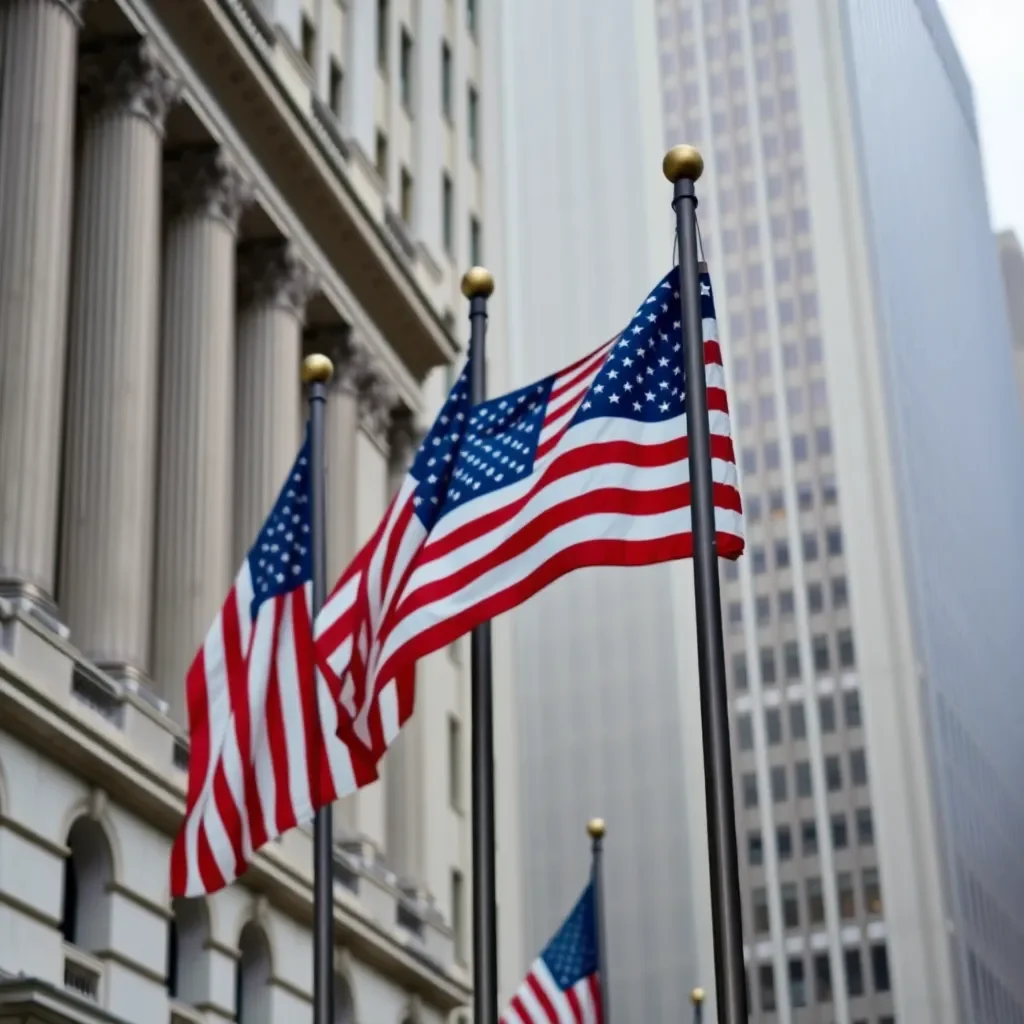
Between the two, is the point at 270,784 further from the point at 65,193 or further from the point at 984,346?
the point at 984,346

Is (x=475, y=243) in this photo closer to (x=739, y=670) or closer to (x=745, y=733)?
(x=745, y=733)

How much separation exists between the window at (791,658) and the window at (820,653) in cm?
102

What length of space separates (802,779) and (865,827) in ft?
15.2

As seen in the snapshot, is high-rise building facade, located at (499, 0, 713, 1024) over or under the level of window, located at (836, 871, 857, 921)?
over

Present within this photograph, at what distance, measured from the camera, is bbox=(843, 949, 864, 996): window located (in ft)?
398

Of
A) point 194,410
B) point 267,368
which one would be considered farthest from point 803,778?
point 194,410

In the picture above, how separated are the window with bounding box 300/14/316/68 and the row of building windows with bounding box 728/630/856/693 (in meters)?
84.7

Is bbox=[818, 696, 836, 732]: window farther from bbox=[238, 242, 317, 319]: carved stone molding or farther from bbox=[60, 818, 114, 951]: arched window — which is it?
bbox=[60, 818, 114, 951]: arched window

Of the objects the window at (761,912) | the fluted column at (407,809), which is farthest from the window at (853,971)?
the fluted column at (407,809)

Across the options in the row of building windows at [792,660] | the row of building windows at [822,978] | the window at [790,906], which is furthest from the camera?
the row of building windows at [792,660]

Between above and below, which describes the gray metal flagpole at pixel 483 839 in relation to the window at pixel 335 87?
below

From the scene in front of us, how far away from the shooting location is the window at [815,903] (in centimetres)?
12312

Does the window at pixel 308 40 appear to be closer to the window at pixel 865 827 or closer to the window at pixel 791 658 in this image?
the window at pixel 865 827

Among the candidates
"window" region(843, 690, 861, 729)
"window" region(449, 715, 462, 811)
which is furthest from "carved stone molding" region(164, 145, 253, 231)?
"window" region(843, 690, 861, 729)
